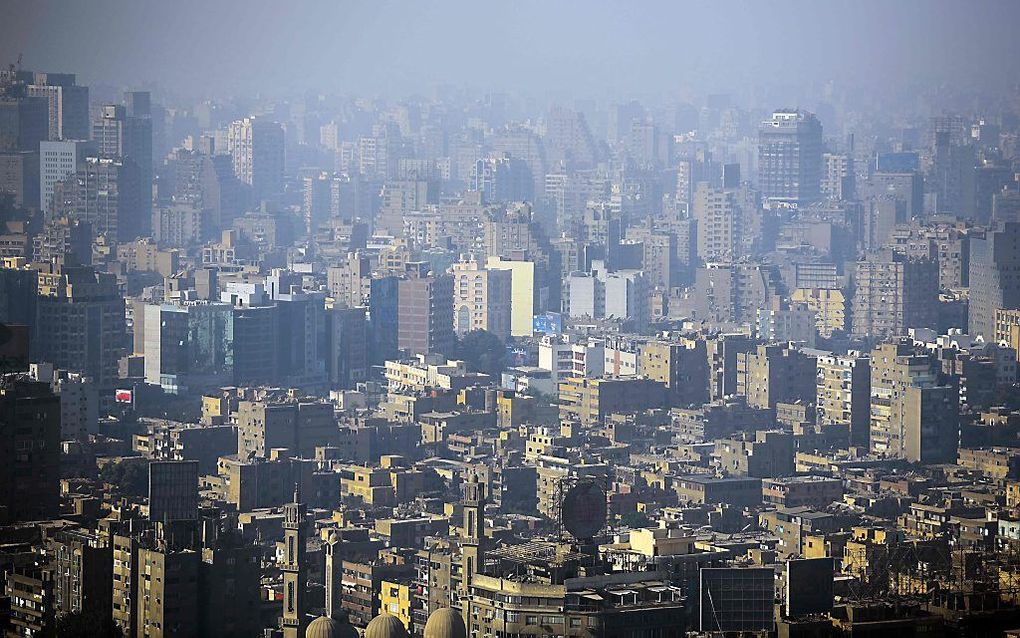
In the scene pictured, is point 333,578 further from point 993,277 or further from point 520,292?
point 520,292

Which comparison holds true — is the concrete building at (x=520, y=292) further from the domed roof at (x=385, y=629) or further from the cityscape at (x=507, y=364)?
the domed roof at (x=385, y=629)

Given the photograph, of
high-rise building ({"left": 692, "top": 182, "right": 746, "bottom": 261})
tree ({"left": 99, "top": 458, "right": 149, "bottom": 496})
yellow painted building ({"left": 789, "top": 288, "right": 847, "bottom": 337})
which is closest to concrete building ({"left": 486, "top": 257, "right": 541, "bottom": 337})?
yellow painted building ({"left": 789, "top": 288, "right": 847, "bottom": 337})

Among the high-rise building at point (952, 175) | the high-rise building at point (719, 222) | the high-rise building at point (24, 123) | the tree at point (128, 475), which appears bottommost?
the tree at point (128, 475)

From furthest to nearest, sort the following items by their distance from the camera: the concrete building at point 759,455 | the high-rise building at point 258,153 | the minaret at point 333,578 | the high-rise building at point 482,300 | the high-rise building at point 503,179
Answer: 1. the high-rise building at point 503,179
2. the high-rise building at point 258,153
3. the high-rise building at point 482,300
4. the concrete building at point 759,455
5. the minaret at point 333,578

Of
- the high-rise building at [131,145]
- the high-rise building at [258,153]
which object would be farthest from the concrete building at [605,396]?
the high-rise building at [258,153]

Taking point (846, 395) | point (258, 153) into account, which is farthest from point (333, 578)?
point (258, 153)

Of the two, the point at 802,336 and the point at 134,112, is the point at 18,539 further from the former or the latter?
the point at 134,112
